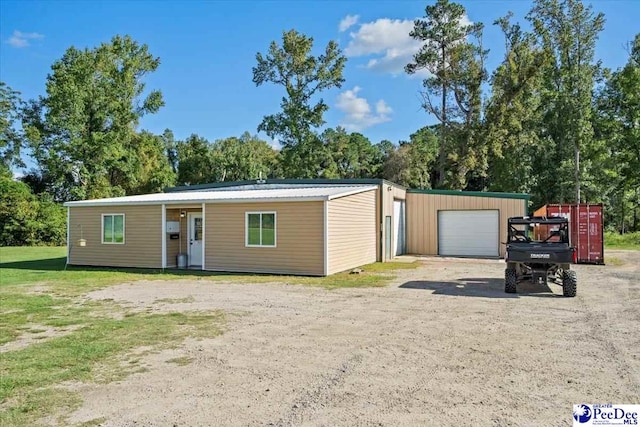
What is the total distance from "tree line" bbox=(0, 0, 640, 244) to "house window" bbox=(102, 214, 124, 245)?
17.8m

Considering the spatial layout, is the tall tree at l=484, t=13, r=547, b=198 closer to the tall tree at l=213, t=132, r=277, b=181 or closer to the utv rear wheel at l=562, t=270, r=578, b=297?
the tall tree at l=213, t=132, r=277, b=181

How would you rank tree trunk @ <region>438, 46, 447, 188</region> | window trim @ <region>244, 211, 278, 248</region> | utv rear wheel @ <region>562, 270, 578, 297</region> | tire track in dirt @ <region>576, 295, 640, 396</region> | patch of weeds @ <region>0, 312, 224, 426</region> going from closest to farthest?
patch of weeds @ <region>0, 312, 224, 426</region> < tire track in dirt @ <region>576, 295, 640, 396</region> < utv rear wheel @ <region>562, 270, 578, 297</region> < window trim @ <region>244, 211, 278, 248</region> < tree trunk @ <region>438, 46, 447, 188</region>

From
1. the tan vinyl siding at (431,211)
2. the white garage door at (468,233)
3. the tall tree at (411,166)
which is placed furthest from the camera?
the tall tree at (411,166)

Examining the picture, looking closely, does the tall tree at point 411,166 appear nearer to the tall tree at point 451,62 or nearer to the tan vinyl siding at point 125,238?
the tall tree at point 451,62

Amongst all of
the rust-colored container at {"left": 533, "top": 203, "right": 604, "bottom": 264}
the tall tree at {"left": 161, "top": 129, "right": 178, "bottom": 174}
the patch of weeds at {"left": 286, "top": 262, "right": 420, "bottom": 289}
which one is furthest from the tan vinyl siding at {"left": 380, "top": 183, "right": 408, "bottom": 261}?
the tall tree at {"left": 161, "top": 129, "right": 178, "bottom": 174}

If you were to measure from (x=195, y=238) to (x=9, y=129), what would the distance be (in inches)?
1163

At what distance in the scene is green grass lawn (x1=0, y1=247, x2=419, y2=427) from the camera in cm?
428

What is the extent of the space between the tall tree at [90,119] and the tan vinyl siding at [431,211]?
78.5 ft

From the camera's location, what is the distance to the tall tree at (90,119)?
1310 inches

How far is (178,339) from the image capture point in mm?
6371

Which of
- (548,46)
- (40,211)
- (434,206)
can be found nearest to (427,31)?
(548,46)

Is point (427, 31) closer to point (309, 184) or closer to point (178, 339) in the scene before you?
point (309, 184)

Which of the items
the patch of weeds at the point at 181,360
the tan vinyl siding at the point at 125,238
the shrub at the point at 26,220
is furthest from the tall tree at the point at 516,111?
the patch of weeds at the point at 181,360

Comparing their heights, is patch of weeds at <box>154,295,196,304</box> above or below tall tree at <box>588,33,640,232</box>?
below
